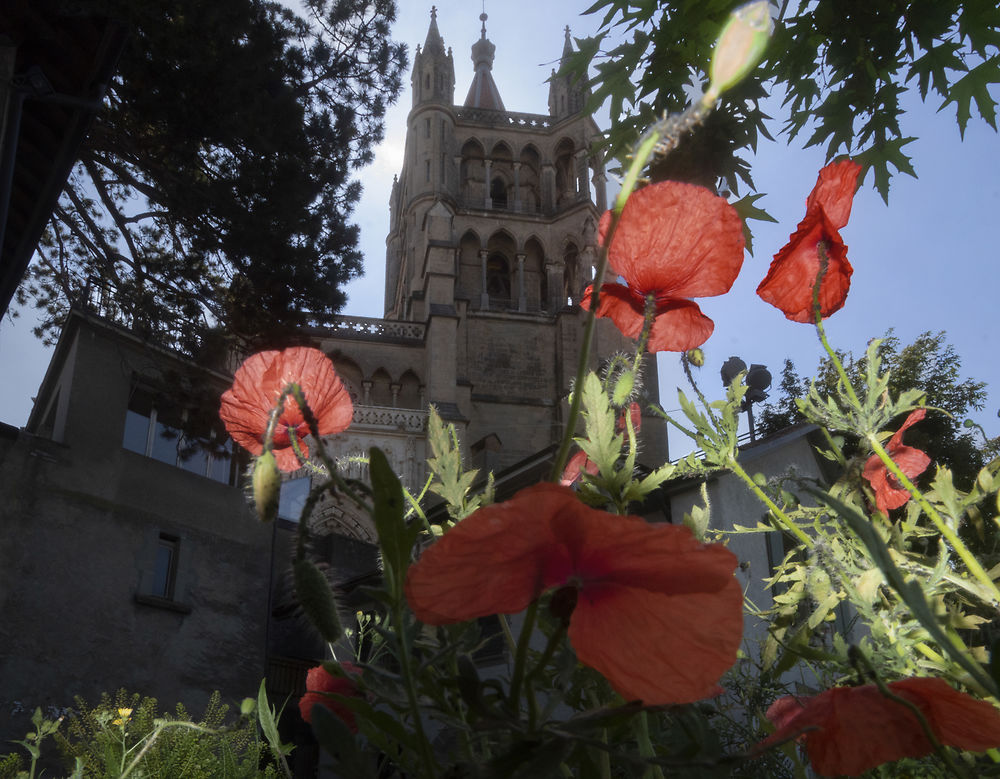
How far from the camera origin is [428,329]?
32.1 m

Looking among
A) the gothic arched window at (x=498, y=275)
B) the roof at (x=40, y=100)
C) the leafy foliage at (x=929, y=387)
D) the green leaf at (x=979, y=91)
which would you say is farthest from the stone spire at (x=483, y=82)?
the green leaf at (x=979, y=91)

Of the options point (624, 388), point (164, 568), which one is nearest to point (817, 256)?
point (624, 388)

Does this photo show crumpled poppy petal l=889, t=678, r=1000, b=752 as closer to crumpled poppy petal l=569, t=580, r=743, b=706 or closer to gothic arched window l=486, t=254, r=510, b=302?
crumpled poppy petal l=569, t=580, r=743, b=706

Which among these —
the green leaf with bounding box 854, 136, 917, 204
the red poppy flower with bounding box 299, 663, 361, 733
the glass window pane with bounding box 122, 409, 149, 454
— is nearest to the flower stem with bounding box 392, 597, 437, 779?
the red poppy flower with bounding box 299, 663, 361, 733

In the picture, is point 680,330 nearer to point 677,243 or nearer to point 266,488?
point 677,243

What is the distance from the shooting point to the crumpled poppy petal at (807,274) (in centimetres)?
90

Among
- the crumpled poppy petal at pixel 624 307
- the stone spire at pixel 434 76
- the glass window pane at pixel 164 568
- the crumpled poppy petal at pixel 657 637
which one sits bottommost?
the crumpled poppy petal at pixel 657 637

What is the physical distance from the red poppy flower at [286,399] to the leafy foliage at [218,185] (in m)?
7.99

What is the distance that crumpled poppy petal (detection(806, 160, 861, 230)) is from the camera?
0.87 m

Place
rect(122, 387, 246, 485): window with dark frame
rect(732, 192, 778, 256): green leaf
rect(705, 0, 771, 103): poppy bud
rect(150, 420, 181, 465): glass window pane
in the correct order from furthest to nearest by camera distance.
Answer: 1. rect(150, 420, 181, 465): glass window pane
2. rect(122, 387, 246, 485): window with dark frame
3. rect(732, 192, 778, 256): green leaf
4. rect(705, 0, 771, 103): poppy bud

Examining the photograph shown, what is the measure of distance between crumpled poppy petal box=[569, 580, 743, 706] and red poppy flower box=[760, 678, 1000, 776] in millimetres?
156

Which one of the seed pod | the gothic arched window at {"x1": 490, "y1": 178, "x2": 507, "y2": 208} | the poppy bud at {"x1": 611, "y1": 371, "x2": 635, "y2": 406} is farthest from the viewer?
the gothic arched window at {"x1": 490, "y1": 178, "x2": 507, "y2": 208}

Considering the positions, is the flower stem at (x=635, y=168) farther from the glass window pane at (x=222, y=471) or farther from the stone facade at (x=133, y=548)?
the glass window pane at (x=222, y=471)

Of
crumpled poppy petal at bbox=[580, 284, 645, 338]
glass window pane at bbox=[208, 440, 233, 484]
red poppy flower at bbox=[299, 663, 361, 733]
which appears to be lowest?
red poppy flower at bbox=[299, 663, 361, 733]
